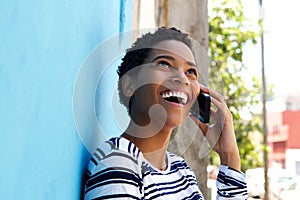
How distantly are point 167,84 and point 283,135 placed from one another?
16.4 metres

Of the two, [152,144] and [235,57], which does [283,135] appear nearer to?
[235,57]

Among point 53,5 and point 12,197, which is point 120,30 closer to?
point 53,5

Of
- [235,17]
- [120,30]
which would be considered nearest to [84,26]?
[120,30]

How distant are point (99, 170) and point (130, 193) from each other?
7cm

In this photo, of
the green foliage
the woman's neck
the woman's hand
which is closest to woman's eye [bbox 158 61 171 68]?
the woman's neck

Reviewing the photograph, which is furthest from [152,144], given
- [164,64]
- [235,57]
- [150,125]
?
[235,57]

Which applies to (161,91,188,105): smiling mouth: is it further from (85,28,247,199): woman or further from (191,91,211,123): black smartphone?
(191,91,211,123): black smartphone

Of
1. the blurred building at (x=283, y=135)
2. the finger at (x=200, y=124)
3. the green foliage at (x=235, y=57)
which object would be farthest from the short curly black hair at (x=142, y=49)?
the blurred building at (x=283, y=135)

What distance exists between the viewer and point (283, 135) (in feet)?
53.8

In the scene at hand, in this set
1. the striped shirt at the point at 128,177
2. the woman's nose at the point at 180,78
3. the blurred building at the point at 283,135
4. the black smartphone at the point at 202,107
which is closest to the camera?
the striped shirt at the point at 128,177

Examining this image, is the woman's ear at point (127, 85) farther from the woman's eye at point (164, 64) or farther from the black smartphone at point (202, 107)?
the black smartphone at point (202, 107)

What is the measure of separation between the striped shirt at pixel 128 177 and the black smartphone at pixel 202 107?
153 mm

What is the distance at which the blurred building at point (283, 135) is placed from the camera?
51.9ft

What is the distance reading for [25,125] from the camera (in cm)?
43
